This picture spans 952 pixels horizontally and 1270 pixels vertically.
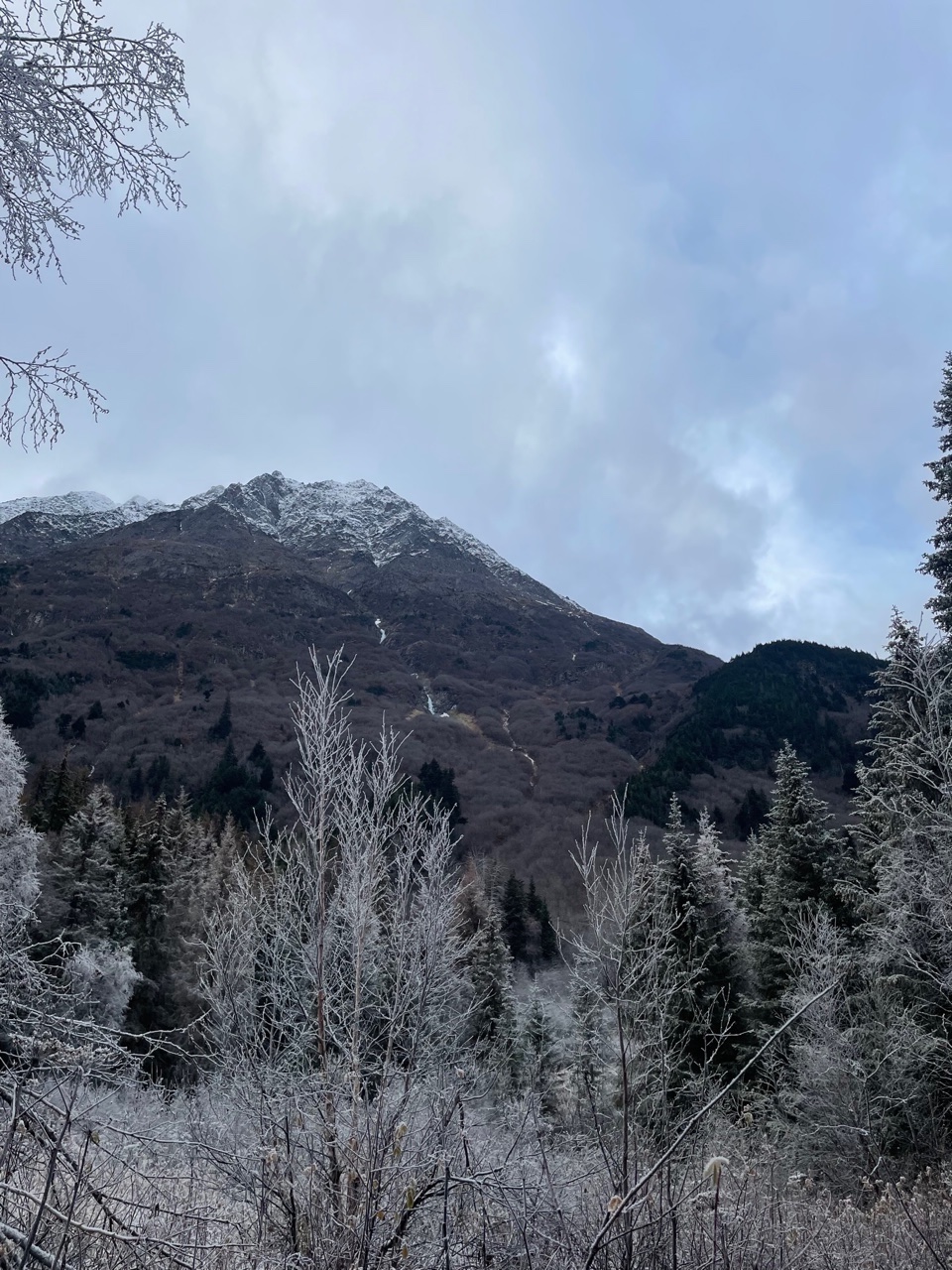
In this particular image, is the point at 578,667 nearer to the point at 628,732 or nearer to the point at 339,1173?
the point at 628,732

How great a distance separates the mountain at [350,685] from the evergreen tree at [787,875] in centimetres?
3045

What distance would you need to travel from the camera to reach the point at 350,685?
141000 millimetres

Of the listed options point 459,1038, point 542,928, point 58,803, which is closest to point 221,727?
point 542,928

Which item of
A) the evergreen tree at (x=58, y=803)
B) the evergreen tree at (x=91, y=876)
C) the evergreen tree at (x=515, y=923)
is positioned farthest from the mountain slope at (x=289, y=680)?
the evergreen tree at (x=91, y=876)

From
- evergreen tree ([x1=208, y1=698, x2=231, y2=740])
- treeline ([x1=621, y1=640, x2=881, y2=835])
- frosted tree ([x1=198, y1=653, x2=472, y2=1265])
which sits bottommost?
frosted tree ([x1=198, y1=653, x2=472, y2=1265])

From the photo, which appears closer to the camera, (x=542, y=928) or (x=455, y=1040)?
(x=455, y=1040)

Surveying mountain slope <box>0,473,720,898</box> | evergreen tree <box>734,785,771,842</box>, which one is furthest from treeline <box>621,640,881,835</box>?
mountain slope <box>0,473,720,898</box>

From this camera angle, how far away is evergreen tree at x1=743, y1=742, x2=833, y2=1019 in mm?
19188

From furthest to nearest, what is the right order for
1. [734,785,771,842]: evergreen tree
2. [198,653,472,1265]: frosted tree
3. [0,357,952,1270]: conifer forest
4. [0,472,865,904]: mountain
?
[0,472,865,904]: mountain
[734,785,771,842]: evergreen tree
[198,653,472,1265]: frosted tree
[0,357,952,1270]: conifer forest

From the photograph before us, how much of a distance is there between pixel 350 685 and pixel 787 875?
12599cm

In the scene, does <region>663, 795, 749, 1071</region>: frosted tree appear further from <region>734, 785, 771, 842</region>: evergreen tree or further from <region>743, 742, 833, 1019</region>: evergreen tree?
<region>734, 785, 771, 842</region>: evergreen tree

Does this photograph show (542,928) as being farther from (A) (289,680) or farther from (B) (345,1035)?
(B) (345,1035)

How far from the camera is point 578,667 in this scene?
174 metres

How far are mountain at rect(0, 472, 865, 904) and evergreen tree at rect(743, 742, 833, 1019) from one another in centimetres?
3045
